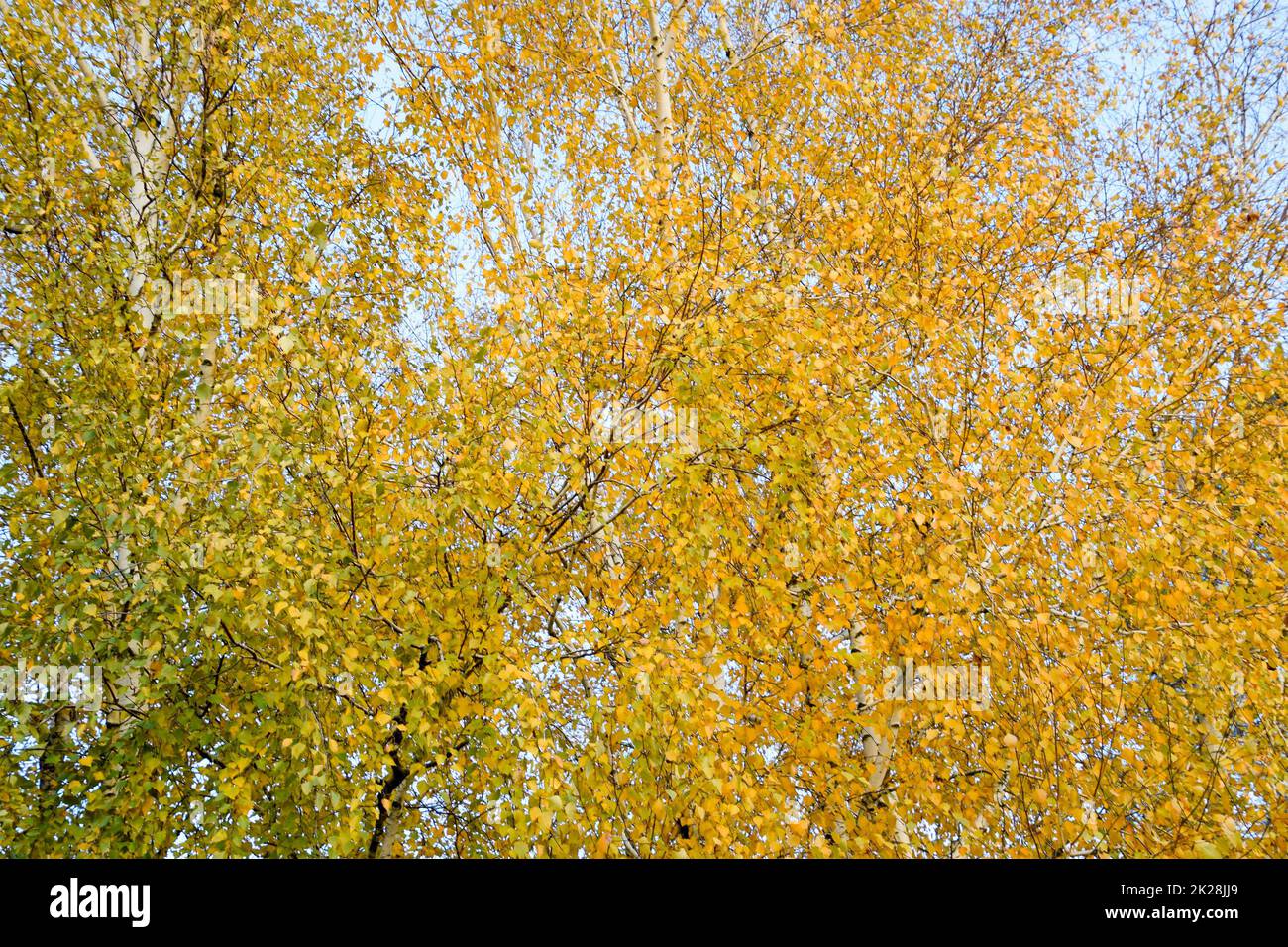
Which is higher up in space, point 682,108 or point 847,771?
point 682,108

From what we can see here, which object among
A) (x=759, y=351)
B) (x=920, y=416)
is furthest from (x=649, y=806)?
(x=920, y=416)

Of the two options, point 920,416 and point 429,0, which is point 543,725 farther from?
point 429,0

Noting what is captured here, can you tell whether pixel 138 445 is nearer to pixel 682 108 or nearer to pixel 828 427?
pixel 828 427

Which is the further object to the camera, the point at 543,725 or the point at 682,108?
the point at 682,108

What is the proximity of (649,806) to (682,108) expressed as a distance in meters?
8.54

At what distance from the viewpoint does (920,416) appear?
773cm

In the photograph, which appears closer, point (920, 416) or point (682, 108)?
point (920, 416)

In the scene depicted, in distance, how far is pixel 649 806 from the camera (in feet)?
17.9
